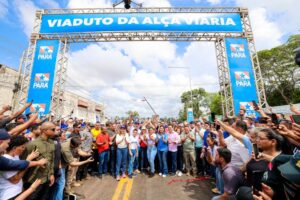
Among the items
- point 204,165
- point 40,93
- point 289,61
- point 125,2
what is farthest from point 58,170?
point 289,61

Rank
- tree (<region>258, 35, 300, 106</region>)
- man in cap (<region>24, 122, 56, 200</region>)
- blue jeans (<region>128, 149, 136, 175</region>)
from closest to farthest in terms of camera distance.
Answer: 1. man in cap (<region>24, 122, 56, 200</region>)
2. blue jeans (<region>128, 149, 136, 175</region>)
3. tree (<region>258, 35, 300, 106</region>)

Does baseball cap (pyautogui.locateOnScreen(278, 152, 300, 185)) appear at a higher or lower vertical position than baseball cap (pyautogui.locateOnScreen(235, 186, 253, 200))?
higher

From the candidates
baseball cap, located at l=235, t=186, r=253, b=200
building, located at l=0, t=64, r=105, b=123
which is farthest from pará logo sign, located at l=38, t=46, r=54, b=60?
baseball cap, located at l=235, t=186, r=253, b=200

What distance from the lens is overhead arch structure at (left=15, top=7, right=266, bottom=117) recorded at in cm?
1023

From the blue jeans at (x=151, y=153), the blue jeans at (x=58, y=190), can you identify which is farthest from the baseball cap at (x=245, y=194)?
the blue jeans at (x=151, y=153)

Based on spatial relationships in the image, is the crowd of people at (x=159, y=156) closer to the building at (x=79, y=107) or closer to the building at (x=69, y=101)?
the building at (x=69, y=101)

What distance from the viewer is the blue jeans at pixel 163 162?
610cm

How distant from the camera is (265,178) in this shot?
1.75 meters

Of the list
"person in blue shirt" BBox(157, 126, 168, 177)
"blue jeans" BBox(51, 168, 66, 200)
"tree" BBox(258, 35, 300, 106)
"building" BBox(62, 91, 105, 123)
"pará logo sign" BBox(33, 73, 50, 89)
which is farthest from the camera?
"building" BBox(62, 91, 105, 123)

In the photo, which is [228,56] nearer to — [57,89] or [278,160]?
[278,160]

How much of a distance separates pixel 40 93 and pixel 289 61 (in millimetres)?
30709

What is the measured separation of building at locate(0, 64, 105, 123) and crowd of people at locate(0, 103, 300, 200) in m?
2.92

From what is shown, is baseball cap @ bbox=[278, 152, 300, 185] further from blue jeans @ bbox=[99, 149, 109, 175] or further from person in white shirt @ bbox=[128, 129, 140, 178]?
blue jeans @ bbox=[99, 149, 109, 175]

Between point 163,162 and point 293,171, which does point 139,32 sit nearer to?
point 163,162
